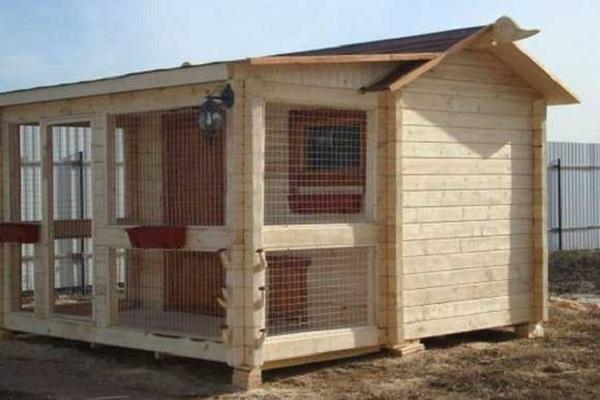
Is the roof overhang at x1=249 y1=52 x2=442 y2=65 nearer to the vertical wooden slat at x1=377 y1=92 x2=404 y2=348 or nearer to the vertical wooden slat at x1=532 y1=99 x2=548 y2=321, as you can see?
the vertical wooden slat at x1=377 y1=92 x2=404 y2=348

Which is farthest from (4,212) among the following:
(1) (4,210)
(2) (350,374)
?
(2) (350,374)

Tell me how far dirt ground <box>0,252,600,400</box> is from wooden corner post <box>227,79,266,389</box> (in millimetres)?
392

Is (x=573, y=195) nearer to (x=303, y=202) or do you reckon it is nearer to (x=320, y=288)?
(x=320, y=288)

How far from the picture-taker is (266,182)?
9.46 meters

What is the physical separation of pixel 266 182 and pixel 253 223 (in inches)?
51.5

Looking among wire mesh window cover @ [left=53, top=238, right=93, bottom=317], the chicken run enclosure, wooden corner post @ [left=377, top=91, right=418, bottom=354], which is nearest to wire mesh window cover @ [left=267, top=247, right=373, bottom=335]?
the chicken run enclosure

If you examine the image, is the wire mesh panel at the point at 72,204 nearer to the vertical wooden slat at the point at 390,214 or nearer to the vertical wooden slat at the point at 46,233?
the vertical wooden slat at the point at 46,233

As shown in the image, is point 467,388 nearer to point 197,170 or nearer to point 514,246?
point 514,246

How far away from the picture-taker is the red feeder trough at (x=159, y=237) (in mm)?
8664

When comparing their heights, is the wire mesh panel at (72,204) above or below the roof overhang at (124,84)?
below

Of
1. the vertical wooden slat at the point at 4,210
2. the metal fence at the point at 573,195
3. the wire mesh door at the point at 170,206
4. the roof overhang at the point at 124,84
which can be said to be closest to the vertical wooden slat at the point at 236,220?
the roof overhang at the point at 124,84

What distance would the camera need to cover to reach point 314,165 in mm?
9594

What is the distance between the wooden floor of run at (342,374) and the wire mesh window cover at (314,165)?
4.65 feet

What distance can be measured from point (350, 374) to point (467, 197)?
8.05 feet
